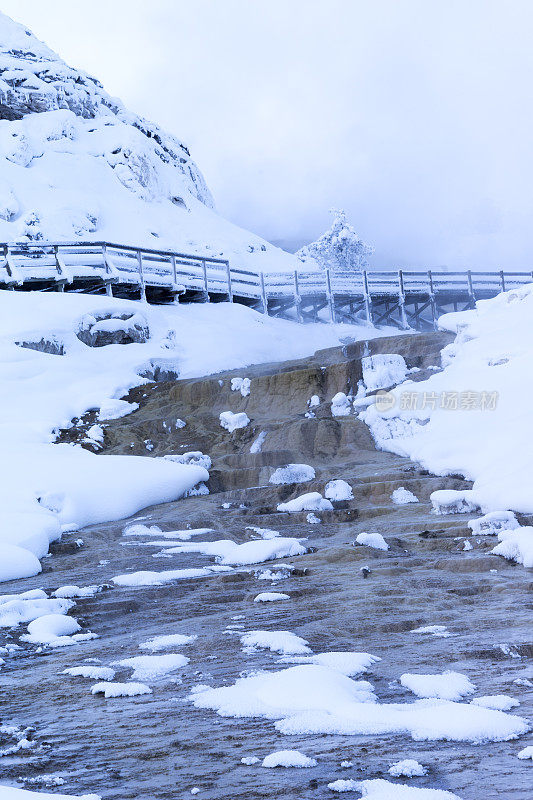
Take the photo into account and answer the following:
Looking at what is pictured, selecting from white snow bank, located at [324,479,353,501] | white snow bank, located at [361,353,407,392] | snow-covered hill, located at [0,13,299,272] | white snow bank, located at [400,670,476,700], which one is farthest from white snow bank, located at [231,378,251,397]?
snow-covered hill, located at [0,13,299,272]

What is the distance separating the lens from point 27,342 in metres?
18.1

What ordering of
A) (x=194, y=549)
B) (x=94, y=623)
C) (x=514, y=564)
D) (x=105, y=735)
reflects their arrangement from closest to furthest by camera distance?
(x=105, y=735)
(x=94, y=623)
(x=514, y=564)
(x=194, y=549)

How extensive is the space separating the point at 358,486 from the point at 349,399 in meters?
4.09

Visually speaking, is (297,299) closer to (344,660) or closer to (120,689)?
(344,660)

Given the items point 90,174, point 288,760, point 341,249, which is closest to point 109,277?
point 288,760

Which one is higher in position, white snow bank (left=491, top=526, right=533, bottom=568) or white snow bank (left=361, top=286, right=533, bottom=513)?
white snow bank (left=361, top=286, right=533, bottom=513)

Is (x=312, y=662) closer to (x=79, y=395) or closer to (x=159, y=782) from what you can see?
(x=159, y=782)

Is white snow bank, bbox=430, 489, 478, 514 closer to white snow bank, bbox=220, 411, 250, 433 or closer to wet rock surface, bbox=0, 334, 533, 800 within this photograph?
wet rock surface, bbox=0, 334, 533, 800

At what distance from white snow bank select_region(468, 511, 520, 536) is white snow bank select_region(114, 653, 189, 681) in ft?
12.9

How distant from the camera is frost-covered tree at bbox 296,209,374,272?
42.5 m

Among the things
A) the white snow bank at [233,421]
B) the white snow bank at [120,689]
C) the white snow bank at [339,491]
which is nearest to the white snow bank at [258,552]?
the white snow bank at [339,491]

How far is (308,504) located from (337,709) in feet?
21.3

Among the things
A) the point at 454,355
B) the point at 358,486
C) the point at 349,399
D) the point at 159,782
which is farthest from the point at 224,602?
the point at 454,355

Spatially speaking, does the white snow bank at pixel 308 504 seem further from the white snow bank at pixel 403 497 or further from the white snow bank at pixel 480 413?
the white snow bank at pixel 480 413
